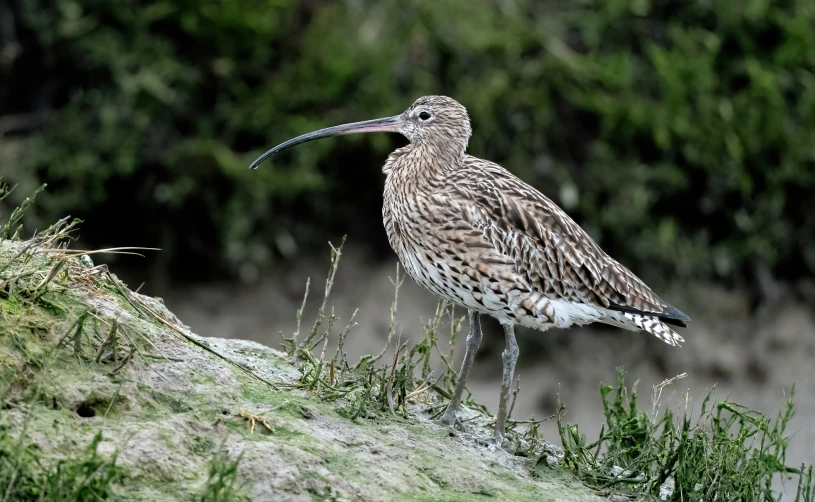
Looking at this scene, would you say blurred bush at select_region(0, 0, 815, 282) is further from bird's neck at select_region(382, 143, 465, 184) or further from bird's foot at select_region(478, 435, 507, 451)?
bird's foot at select_region(478, 435, 507, 451)

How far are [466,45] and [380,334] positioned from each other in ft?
8.53

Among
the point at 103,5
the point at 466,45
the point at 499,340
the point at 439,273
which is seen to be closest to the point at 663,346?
the point at 499,340

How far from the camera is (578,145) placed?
10.6 m

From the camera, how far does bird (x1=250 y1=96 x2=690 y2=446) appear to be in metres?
6.14

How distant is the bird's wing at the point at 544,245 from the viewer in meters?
6.31

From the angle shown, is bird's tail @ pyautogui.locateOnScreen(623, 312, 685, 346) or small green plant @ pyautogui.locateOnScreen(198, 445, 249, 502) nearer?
small green plant @ pyautogui.locateOnScreen(198, 445, 249, 502)

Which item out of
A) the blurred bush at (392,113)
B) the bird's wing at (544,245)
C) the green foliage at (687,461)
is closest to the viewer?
the green foliage at (687,461)

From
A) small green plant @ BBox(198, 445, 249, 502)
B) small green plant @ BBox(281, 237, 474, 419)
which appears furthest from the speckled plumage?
small green plant @ BBox(198, 445, 249, 502)

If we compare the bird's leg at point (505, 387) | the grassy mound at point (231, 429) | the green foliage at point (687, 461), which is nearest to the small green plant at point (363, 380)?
the grassy mound at point (231, 429)

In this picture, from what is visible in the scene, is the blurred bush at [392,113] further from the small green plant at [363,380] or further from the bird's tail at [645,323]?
the small green plant at [363,380]

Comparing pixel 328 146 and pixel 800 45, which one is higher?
pixel 800 45

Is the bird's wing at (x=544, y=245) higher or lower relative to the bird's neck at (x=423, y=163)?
lower

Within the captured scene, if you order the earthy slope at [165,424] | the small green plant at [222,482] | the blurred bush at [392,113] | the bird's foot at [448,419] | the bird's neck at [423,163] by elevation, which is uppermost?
the blurred bush at [392,113]

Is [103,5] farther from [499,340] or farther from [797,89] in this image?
[797,89]
